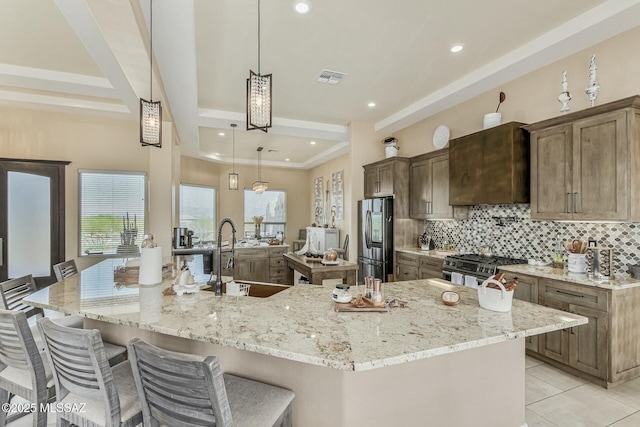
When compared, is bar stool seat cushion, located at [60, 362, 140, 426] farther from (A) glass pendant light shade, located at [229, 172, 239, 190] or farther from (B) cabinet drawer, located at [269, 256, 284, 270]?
(A) glass pendant light shade, located at [229, 172, 239, 190]

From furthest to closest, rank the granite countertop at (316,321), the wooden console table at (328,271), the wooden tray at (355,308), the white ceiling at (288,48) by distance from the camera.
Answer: the wooden console table at (328,271) → the white ceiling at (288,48) → the wooden tray at (355,308) → the granite countertop at (316,321)

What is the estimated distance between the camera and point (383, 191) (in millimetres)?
5422

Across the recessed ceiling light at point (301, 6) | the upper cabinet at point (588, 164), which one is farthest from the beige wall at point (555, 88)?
the recessed ceiling light at point (301, 6)

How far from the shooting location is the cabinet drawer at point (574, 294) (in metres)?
2.58

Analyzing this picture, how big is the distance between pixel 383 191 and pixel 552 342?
313 centimetres

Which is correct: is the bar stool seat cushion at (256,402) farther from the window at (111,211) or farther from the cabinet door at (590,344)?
the window at (111,211)

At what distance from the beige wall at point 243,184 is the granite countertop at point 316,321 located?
6.64 m

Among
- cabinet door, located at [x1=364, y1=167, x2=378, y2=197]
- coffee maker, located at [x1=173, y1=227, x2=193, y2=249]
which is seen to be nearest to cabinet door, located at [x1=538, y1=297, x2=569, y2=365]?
cabinet door, located at [x1=364, y1=167, x2=378, y2=197]

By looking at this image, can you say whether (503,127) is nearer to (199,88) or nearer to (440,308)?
(440,308)

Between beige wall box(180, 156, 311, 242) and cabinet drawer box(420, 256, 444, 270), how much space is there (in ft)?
19.8

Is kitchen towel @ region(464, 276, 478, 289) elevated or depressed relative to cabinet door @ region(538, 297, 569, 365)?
elevated

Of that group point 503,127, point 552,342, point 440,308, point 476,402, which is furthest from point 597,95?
point 476,402

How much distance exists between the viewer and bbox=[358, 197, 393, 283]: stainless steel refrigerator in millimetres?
5102

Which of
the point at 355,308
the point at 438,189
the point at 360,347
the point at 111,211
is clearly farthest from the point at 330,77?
the point at 111,211
